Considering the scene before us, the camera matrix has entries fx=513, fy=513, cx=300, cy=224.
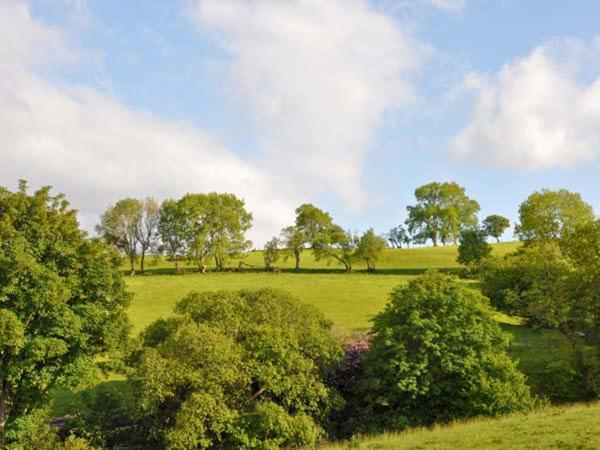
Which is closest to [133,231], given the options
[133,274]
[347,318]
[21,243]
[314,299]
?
[133,274]

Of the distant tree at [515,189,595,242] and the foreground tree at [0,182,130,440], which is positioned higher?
the distant tree at [515,189,595,242]

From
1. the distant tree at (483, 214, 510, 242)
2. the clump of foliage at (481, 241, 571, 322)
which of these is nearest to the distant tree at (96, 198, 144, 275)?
the clump of foliage at (481, 241, 571, 322)

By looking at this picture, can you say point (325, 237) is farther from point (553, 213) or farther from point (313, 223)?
point (553, 213)

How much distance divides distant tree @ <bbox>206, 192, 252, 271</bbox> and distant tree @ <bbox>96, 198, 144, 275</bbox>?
42.1ft

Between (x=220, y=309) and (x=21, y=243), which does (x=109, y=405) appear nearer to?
(x=220, y=309)

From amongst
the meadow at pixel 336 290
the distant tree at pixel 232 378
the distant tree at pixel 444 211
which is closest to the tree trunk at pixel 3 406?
the meadow at pixel 336 290

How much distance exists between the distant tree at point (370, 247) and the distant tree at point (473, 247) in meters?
13.7

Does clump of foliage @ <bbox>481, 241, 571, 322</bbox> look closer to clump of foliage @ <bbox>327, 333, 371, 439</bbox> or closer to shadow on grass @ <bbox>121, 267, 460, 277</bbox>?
clump of foliage @ <bbox>327, 333, 371, 439</bbox>

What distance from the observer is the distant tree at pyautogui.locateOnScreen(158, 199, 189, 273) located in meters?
88.4

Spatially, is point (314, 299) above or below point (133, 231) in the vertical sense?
below

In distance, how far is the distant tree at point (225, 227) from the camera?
87.9 meters

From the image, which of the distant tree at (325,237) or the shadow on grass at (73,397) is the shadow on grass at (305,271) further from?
the shadow on grass at (73,397)

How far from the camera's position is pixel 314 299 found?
64.5m

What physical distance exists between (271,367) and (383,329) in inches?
346
